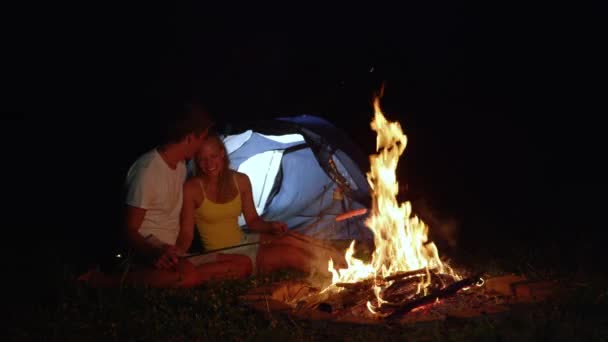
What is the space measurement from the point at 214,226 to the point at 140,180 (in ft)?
2.84

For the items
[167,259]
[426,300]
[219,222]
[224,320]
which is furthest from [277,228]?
[426,300]

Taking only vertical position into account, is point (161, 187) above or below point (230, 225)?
above

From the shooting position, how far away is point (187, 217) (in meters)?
5.23

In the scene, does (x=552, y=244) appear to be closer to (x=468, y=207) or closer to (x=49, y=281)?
(x=468, y=207)

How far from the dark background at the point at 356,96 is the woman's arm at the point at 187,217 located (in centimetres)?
69

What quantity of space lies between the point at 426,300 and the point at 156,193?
2.21m

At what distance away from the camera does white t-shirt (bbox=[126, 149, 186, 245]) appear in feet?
15.8

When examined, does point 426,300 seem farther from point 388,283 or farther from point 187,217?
point 187,217

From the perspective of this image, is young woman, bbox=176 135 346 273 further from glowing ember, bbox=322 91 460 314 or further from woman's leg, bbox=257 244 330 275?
→ glowing ember, bbox=322 91 460 314

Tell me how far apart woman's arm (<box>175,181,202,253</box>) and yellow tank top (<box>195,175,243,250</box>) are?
0.10 metres

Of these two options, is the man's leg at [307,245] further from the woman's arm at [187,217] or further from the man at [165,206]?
the woman's arm at [187,217]

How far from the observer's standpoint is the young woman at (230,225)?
5223mm

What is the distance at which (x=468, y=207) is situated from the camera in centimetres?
823

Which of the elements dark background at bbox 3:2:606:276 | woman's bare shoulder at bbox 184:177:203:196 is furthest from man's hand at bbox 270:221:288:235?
dark background at bbox 3:2:606:276
